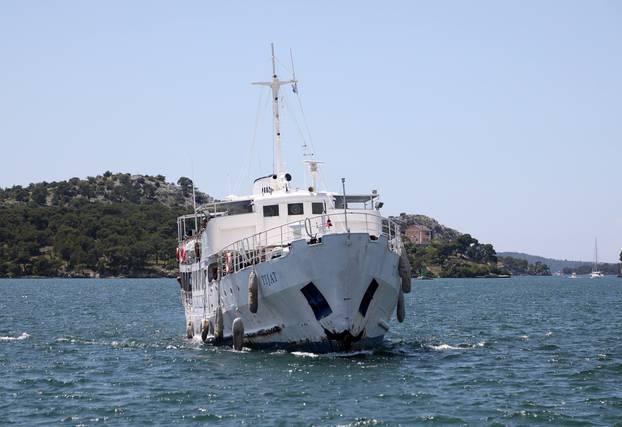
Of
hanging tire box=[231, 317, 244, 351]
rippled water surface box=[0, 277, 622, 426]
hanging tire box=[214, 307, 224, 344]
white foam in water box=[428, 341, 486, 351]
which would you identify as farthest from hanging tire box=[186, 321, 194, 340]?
white foam in water box=[428, 341, 486, 351]

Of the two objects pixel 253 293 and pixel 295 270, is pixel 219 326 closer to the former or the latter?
pixel 253 293

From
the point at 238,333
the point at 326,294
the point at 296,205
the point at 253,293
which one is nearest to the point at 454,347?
the point at 296,205

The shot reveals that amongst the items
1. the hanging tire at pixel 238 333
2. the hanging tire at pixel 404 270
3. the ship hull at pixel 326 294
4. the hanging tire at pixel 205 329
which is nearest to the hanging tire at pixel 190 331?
the hanging tire at pixel 205 329

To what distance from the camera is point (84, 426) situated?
24.3m

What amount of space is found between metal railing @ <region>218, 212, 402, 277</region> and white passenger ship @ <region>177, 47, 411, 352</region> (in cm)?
5

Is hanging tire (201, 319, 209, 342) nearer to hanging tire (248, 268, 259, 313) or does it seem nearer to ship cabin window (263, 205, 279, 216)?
ship cabin window (263, 205, 279, 216)

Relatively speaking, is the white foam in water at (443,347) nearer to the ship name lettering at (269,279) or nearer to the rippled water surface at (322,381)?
the rippled water surface at (322,381)

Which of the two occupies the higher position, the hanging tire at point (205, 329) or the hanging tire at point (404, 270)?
the hanging tire at point (404, 270)

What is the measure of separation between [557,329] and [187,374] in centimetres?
2444

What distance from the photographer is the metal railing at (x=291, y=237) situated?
117 ft

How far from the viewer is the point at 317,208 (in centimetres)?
4162

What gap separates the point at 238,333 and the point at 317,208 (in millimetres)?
6917

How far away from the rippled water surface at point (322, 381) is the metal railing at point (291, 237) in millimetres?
3392

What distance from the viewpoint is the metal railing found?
3553cm
